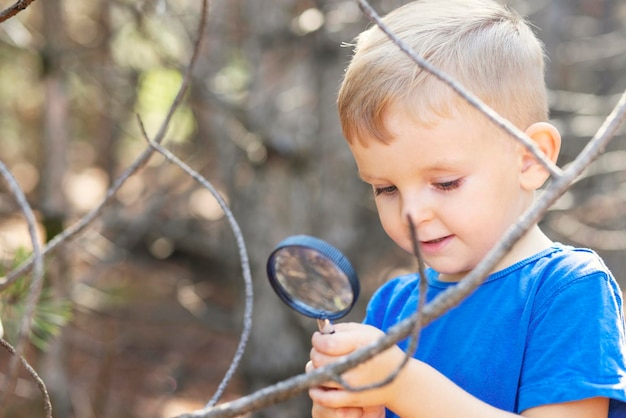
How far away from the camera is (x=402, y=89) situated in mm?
1393

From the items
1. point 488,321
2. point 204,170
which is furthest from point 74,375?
point 488,321

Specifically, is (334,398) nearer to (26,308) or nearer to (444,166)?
(444,166)

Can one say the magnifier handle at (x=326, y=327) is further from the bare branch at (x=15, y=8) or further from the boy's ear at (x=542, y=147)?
the bare branch at (x=15, y=8)

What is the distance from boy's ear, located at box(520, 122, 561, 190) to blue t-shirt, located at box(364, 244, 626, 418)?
13cm

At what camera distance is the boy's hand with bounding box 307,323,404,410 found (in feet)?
3.94

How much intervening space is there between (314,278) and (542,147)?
488 millimetres

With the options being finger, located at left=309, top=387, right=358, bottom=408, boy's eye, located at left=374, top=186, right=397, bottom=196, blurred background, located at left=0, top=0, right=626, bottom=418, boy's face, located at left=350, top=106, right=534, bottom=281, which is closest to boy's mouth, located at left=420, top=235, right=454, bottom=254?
boy's face, located at left=350, top=106, right=534, bottom=281

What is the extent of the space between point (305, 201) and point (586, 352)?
2.16m

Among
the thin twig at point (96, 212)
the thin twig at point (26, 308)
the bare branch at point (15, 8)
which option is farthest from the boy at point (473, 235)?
the bare branch at point (15, 8)

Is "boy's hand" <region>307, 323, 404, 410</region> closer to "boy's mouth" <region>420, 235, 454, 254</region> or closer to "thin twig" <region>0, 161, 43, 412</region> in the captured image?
"boy's mouth" <region>420, 235, 454, 254</region>

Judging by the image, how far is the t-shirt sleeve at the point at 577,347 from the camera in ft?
4.09

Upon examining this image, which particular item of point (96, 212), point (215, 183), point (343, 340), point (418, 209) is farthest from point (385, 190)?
point (215, 183)

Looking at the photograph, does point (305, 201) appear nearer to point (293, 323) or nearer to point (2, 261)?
point (293, 323)

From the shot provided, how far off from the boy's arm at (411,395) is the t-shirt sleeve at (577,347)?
3 centimetres
